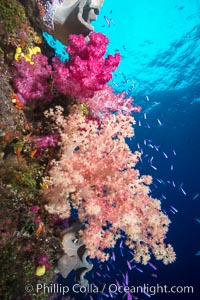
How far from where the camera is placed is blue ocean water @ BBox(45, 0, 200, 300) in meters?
21.5

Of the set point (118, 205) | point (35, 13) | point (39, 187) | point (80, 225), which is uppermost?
point (35, 13)

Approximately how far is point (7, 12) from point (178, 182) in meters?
36.8

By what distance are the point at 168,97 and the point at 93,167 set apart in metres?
31.2

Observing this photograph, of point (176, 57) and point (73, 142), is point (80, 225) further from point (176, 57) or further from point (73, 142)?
point (176, 57)

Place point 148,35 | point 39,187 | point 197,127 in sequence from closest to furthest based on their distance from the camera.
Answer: point 39,187
point 148,35
point 197,127

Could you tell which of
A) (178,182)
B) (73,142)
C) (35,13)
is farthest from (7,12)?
(178,182)

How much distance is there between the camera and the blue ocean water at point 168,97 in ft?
70.5

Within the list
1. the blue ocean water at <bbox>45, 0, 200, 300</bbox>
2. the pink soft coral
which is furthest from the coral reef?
the blue ocean water at <bbox>45, 0, 200, 300</bbox>

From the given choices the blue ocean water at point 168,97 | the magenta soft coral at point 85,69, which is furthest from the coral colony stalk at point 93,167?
the blue ocean water at point 168,97

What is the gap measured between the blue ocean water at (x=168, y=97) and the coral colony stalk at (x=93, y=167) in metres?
9.91

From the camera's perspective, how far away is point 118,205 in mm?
3871

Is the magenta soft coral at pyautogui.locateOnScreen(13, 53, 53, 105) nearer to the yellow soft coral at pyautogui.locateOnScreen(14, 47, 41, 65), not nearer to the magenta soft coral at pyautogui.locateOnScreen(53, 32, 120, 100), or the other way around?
the yellow soft coral at pyautogui.locateOnScreen(14, 47, 41, 65)

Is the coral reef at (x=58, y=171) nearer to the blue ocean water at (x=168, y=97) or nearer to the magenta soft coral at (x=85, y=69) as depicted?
the magenta soft coral at (x=85, y=69)

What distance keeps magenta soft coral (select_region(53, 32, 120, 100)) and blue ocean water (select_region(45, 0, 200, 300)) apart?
32.0 feet
